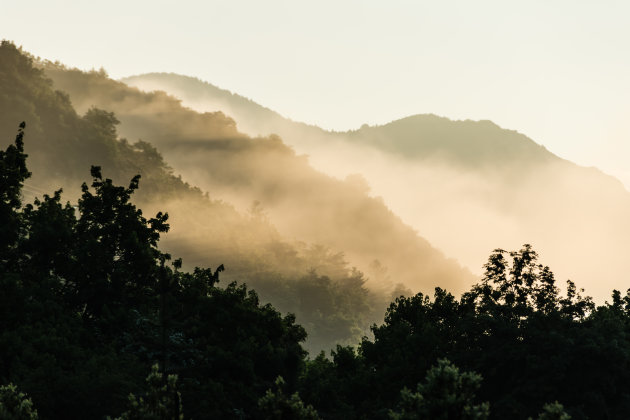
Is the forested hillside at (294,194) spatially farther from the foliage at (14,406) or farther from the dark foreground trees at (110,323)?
the foliage at (14,406)

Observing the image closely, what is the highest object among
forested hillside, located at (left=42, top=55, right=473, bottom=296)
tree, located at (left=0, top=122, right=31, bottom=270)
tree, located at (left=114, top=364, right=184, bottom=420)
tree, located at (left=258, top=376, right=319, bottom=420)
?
forested hillside, located at (left=42, top=55, right=473, bottom=296)

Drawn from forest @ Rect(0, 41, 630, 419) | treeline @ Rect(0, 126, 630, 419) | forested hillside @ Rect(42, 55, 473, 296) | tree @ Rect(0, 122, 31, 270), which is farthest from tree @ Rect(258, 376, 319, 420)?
forested hillside @ Rect(42, 55, 473, 296)

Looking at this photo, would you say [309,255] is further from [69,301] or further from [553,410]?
[553,410]

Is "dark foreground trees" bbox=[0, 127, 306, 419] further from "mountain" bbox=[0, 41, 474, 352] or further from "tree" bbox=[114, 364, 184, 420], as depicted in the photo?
"mountain" bbox=[0, 41, 474, 352]

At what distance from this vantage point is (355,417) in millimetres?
35562

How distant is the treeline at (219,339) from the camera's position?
32.8m

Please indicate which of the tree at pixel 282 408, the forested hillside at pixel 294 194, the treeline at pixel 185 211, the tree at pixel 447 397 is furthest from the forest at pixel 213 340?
the forested hillside at pixel 294 194

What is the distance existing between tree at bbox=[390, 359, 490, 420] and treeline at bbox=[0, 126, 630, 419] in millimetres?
11473

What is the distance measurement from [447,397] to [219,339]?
70.2 feet

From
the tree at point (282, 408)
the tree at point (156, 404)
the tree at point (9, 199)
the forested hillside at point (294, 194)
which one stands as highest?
the forested hillside at point (294, 194)

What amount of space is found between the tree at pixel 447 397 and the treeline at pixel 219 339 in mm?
11473

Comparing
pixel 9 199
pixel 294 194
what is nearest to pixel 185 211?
pixel 294 194

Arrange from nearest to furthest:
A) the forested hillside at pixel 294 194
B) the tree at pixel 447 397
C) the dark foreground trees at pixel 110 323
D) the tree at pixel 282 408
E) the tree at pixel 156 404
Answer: the tree at pixel 447 397 < the tree at pixel 282 408 < the tree at pixel 156 404 < the dark foreground trees at pixel 110 323 < the forested hillside at pixel 294 194

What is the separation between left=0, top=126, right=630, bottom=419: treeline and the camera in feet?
108
